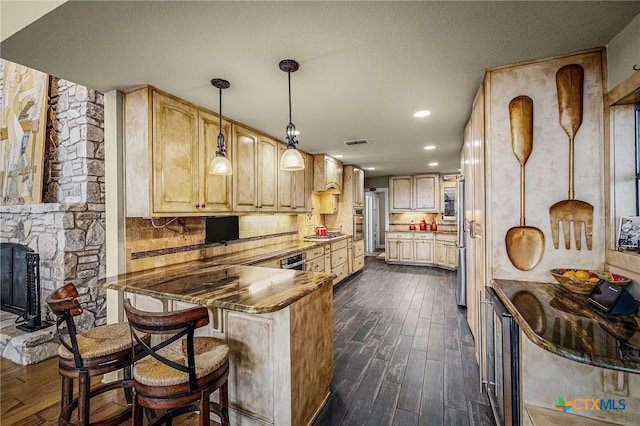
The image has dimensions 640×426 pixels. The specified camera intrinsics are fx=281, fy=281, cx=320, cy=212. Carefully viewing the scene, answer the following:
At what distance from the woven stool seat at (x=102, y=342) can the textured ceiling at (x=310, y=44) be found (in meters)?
1.72

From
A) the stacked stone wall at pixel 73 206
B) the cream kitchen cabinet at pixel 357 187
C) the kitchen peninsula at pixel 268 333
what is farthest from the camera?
the cream kitchen cabinet at pixel 357 187

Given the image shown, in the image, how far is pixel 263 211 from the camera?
11.9 ft

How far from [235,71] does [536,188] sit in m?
2.19

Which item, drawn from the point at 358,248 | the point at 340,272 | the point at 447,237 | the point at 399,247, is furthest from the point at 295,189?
the point at 447,237

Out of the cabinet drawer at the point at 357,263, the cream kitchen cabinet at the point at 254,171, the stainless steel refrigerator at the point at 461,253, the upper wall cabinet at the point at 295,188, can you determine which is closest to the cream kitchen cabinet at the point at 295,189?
the upper wall cabinet at the point at 295,188

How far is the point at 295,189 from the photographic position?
442 centimetres

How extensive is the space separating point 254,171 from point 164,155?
1.22 meters

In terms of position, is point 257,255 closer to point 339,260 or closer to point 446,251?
point 339,260

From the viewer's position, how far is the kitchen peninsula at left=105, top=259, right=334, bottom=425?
1.59 meters

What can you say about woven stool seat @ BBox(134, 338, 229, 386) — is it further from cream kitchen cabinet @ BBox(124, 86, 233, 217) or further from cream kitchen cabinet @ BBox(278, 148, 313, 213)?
cream kitchen cabinet @ BBox(278, 148, 313, 213)

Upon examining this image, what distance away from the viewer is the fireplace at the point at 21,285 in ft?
9.59

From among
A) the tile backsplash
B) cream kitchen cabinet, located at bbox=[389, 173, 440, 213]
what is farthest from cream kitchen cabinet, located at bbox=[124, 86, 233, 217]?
Result: cream kitchen cabinet, located at bbox=[389, 173, 440, 213]

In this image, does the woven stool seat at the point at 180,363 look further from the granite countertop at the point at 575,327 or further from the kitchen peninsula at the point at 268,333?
the granite countertop at the point at 575,327

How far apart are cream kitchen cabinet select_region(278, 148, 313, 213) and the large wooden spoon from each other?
283cm
